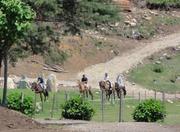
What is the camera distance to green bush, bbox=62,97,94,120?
2919 cm

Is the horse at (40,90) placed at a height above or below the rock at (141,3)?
below

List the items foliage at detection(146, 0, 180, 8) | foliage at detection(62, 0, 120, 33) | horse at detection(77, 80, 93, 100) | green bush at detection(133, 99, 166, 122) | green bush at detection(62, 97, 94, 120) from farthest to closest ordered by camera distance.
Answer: foliage at detection(146, 0, 180, 8) < horse at detection(77, 80, 93, 100) < foliage at detection(62, 0, 120, 33) < green bush at detection(62, 97, 94, 120) < green bush at detection(133, 99, 166, 122)

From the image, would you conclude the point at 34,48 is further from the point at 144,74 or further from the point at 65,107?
the point at 144,74

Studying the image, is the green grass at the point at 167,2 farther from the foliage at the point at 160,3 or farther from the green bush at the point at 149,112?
the green bush at the point at 149,112

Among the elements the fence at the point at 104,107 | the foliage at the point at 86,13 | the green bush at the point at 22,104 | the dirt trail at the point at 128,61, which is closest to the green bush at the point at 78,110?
the fence at the point at 104,107

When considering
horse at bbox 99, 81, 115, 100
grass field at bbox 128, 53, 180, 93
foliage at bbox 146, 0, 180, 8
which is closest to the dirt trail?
grass field at bbox 128, 53, 180, 93

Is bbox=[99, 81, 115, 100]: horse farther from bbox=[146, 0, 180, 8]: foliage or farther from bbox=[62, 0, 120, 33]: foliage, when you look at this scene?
bbox=[146, 0, 180, 8]: foliage

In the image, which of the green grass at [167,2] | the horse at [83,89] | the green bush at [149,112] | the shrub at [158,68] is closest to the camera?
the green bush at [149,112]

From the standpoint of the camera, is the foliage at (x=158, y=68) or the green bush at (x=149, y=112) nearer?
the green bush at (x=149, y=112)

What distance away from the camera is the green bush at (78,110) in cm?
2919

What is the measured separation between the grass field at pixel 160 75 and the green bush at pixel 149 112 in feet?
97.8

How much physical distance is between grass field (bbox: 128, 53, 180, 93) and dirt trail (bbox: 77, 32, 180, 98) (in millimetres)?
1163

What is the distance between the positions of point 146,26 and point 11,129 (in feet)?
196

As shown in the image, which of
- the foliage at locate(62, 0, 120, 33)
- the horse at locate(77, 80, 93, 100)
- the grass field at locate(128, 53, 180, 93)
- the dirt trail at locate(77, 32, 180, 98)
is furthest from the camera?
the dirt trail at locate(77, 32, 180, 98)
